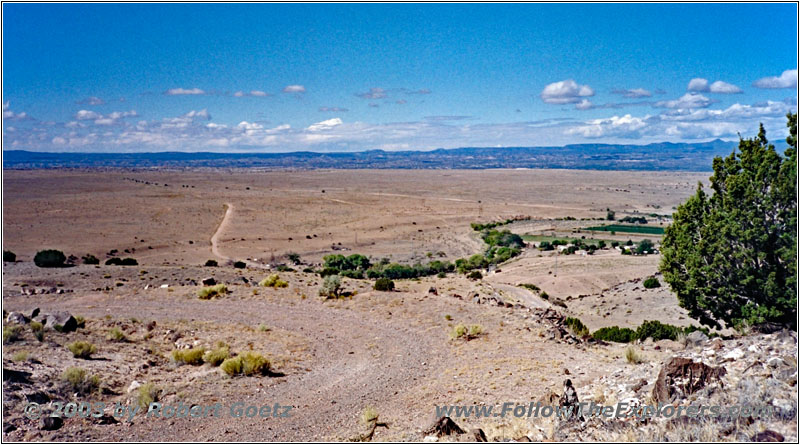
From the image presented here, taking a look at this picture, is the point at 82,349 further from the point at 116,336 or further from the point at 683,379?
the point at 683,379

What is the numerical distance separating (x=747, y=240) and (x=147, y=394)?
14155 mm

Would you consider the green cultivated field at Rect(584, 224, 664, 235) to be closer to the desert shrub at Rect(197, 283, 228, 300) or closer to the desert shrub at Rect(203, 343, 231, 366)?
the desert shrub at Rect(197, 283, 228, 300)

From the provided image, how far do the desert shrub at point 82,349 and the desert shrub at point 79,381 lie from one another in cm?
218

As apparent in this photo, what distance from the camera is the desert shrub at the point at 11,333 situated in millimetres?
14812

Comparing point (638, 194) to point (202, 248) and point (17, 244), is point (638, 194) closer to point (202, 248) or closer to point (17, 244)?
point (202, 248)

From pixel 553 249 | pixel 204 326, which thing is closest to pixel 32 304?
pixel 204 326

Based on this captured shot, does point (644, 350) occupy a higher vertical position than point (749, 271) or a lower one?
lower

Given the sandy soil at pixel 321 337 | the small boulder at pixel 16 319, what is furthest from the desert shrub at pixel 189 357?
the small boulder at pixel 16 319

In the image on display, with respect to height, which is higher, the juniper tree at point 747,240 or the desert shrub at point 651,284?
the juniper tree at point 747,240

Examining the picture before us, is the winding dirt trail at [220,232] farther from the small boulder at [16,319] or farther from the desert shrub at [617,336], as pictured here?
the desert shrub at [617,336]

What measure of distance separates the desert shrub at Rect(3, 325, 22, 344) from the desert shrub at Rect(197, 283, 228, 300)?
8033 millimetres

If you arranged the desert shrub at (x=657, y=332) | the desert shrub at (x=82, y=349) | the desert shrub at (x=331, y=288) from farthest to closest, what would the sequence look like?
the desert shrub at (x=331, y=288)
the desert shrub at (x=657, y=332)
the desert shrub at (x=82, y=349)

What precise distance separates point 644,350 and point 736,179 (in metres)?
5.21

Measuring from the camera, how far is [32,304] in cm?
2277
